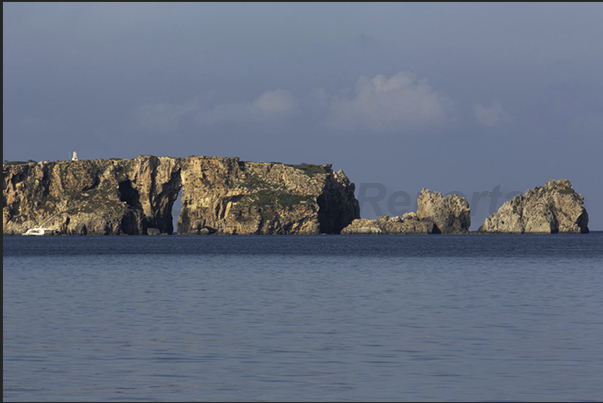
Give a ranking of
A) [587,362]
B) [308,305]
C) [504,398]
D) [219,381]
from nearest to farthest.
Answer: [504,398], [219,381], [587,362], [308,305]

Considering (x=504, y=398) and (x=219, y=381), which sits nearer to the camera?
(x=504, y=398)

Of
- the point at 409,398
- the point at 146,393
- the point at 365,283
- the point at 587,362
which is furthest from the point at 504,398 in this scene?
the point at 365,283

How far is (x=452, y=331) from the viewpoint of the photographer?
3466 cm

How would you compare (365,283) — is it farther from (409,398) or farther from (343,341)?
(409,398)

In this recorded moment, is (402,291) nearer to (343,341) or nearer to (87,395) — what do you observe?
(343,341)

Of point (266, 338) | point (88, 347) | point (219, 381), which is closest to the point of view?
point (219, 381)

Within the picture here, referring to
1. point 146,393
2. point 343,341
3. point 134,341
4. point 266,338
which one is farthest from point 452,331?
point 146,393

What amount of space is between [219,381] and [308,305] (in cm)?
2233

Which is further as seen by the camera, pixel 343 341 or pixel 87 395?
pixel 343 341

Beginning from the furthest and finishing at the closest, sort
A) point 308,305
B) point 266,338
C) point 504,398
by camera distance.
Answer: point 308,305 < point 266,338 < point 504,398

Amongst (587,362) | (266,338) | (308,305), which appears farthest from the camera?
(308,305)

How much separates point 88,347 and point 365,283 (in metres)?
36.2

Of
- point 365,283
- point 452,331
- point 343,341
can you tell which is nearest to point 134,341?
point 343,341

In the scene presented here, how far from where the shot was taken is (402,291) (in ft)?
184
